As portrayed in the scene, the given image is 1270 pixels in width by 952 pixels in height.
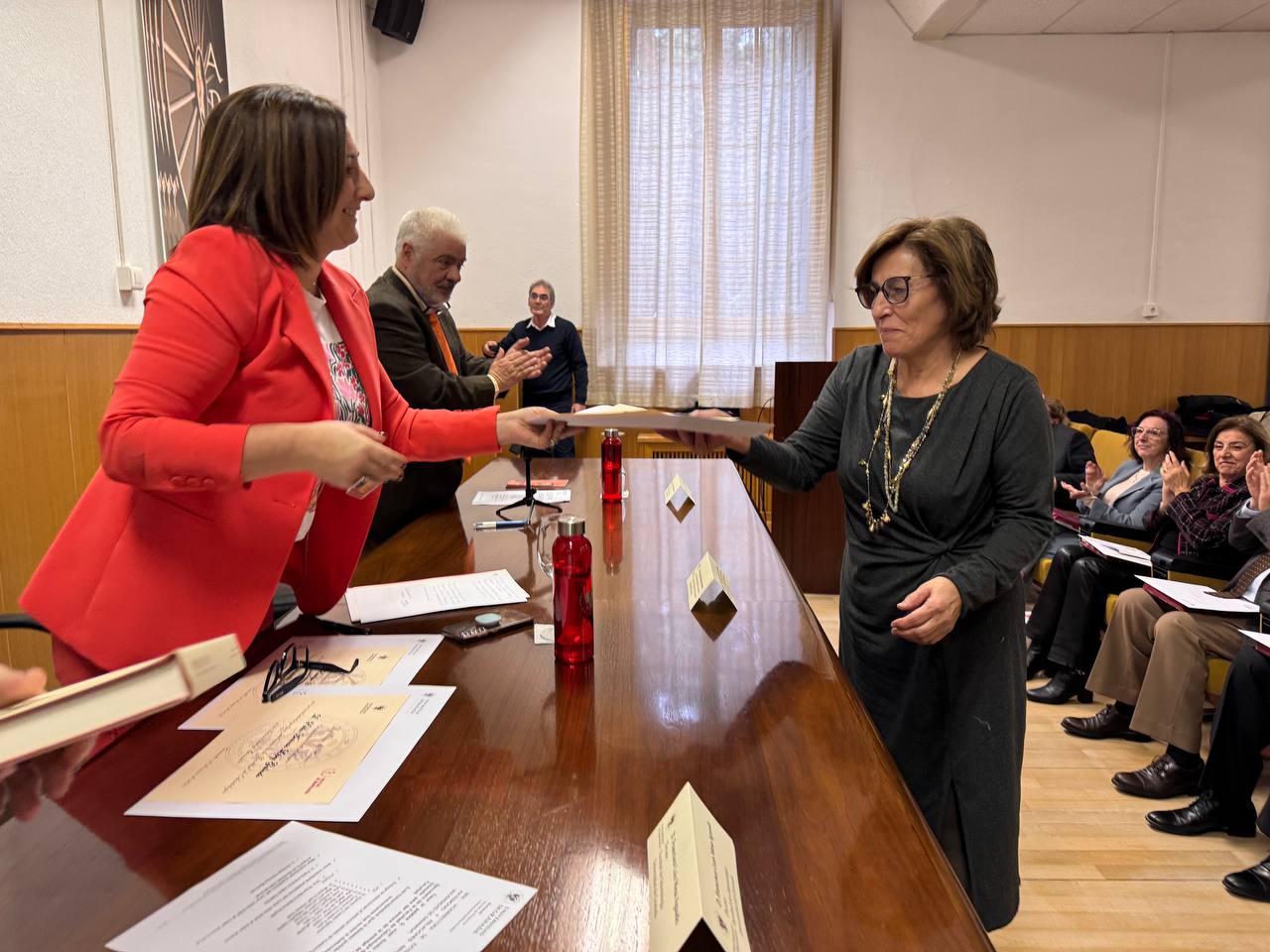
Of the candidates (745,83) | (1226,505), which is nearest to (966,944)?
(1226,505)

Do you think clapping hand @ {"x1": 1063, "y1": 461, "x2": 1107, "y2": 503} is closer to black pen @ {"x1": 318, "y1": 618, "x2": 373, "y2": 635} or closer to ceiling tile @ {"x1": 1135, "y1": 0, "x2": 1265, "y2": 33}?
ceiling tile @ {"x1": 1135, "y1": 0, "x2": 1265, "y2": 33}

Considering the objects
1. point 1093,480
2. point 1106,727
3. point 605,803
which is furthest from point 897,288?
point 1093,480

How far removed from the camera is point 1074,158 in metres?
6.02

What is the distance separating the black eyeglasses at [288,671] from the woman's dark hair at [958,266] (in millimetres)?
1114

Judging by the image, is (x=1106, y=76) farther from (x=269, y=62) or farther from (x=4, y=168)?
(x=4, y=168)

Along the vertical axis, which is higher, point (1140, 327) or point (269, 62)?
point (269, 62)

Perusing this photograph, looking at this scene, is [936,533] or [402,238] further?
[402,238]

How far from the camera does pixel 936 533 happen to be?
1542mm

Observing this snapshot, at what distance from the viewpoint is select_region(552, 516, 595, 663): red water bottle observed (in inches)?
46.6

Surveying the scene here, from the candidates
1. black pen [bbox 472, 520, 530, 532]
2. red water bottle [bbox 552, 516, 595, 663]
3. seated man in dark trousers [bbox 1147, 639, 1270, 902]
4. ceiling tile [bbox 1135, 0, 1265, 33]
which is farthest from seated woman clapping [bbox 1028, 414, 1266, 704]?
ceiling tile [bbox 1135, 0, 1265, 33]

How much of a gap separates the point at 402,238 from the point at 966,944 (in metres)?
2.51

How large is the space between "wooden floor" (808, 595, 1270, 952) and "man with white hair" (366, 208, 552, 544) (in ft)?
5.73

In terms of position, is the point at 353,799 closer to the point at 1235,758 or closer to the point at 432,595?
the point at 432,595

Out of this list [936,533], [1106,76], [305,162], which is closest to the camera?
[305,162]
